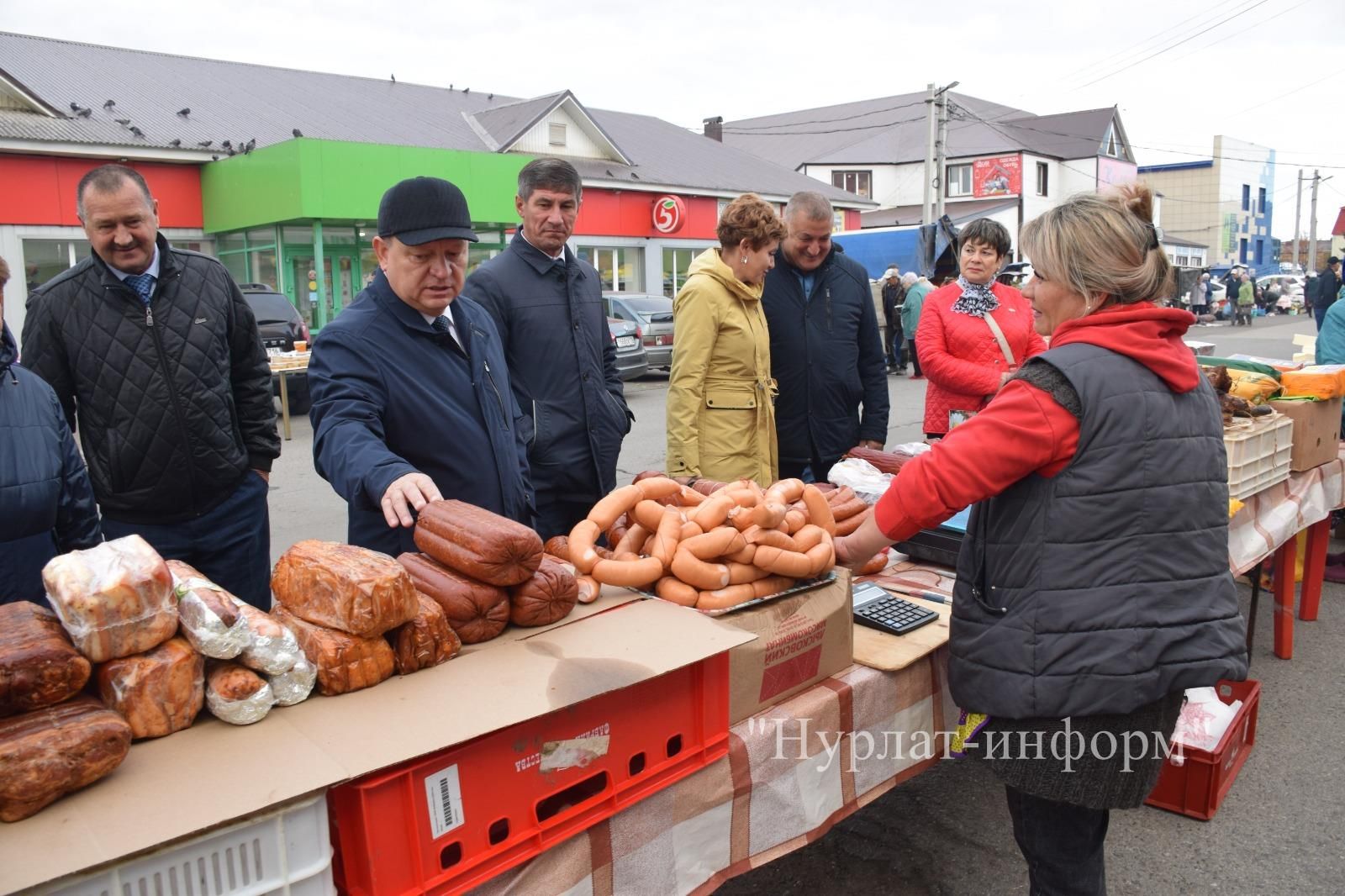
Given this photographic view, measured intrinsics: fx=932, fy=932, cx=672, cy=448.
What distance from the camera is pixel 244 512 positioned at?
3.47 m

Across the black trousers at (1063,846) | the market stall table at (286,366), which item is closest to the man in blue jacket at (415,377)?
the black trousers at (1063,846)

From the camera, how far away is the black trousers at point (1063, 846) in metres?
2.22

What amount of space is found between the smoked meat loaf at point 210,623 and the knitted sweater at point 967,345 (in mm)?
3451

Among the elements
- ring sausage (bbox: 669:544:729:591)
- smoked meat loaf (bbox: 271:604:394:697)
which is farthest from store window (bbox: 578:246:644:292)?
smoked meat loaf (bbox: 271:604:394:697)

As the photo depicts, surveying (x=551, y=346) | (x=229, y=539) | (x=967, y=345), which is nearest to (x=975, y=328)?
(x=967, y=345)

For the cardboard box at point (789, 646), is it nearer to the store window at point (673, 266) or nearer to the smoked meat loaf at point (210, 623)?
the smoked meat loaf at point (210, 623)

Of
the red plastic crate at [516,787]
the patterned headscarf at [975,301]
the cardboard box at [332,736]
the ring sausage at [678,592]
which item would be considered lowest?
the red plastic crate at [516,787]

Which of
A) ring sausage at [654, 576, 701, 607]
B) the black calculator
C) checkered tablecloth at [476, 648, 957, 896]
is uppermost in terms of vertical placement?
ring sausage at [654, 576, 701, 607]

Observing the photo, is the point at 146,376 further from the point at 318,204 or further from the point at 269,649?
the point at 318,204

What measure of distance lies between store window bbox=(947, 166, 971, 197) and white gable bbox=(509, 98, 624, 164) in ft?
73.7

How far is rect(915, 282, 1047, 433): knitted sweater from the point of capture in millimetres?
4367

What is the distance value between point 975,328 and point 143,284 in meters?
3.47

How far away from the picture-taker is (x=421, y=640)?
1751 millimetres

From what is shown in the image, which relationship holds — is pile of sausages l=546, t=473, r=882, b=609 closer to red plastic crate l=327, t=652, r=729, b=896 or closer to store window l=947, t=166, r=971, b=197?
red plastic crate l=327, t=652, r=729, b=896
